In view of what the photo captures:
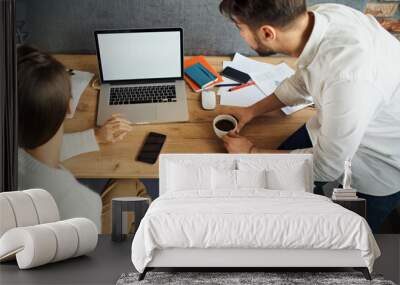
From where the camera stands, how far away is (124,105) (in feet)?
22.8

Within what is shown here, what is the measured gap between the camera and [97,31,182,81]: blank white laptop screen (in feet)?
22.7

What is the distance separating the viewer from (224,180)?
6.19 metres

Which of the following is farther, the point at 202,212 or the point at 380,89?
the point at 380,89

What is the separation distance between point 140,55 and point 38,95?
1.10 m

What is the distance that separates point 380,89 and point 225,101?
4.82ft

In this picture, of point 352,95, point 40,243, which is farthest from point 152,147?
point 40,243

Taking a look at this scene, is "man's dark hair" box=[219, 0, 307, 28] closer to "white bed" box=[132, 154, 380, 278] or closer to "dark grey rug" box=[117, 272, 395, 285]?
"white bed" box=[132, 154, 380, 278]

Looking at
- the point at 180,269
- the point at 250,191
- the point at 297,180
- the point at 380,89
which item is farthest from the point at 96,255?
the point at 380,89

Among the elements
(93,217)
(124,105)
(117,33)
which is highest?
(117,33)

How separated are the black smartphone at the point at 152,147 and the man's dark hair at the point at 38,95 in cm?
88

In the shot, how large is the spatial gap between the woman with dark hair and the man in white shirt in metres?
1.43

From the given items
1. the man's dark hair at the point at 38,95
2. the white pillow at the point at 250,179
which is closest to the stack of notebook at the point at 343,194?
the white pillow at the point at 250,179

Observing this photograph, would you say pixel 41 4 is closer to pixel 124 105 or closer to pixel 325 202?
pixel 124 105

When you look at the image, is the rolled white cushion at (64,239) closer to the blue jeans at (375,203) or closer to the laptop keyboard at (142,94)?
the laptop keyboard at (142,94)
